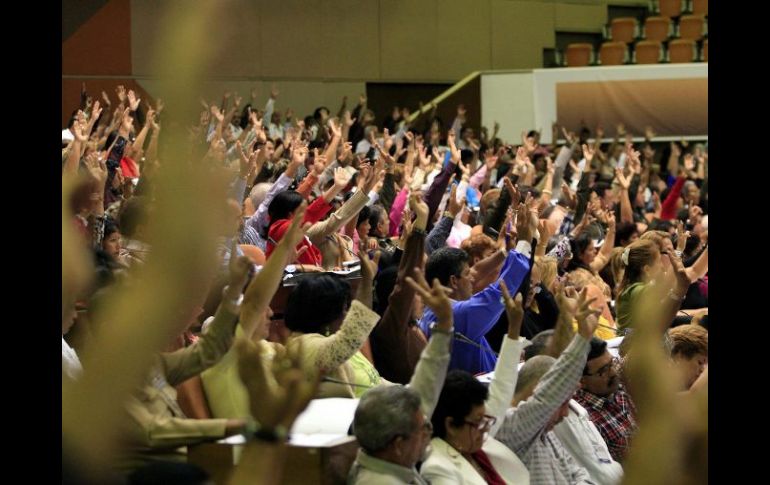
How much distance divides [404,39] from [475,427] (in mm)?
11915

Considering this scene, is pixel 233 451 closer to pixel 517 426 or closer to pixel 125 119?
→ pixel 517 426

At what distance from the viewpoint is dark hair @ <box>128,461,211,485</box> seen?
4.39 feet

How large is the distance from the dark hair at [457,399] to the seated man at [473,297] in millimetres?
791

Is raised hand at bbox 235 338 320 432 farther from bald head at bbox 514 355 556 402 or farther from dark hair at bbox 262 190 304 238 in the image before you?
dark hair at bbox 262 190 304 238

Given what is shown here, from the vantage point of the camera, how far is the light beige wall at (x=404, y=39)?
1313 centimetres

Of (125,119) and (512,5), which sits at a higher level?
(512,5)

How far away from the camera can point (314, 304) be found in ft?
8.92

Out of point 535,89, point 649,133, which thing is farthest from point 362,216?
point 535,89

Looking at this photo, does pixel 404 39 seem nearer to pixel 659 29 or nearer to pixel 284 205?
pixel 659 29

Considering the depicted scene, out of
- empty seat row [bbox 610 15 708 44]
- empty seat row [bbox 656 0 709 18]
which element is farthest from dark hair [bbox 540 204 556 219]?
empty seat row [bbox 656 0 709 18]

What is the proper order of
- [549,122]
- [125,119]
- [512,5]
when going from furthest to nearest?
1. [512,5]
2. [549,122]
3. [125,119]
